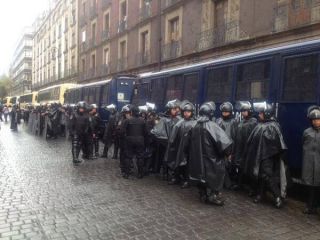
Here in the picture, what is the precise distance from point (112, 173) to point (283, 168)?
451 centimetres

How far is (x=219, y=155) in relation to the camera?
269 inches

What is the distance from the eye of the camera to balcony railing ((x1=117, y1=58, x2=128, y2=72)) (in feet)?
102

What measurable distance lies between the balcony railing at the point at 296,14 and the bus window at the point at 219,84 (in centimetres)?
→ 568

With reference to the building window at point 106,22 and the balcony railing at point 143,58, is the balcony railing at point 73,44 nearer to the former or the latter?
the building window at point 106,22

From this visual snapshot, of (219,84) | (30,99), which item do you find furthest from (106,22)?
(219,84)

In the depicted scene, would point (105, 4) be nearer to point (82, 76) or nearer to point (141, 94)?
point (82, 76)

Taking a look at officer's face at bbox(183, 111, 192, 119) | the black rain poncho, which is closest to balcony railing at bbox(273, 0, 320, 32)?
officer's face at bbox(183, 111, 192, 119)

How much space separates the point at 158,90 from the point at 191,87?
97.9 inches

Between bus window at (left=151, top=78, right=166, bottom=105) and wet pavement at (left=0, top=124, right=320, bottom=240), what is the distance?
185 inches

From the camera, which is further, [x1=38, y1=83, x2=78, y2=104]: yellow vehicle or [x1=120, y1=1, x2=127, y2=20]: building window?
[x1=38, y1=83, x2=78, y2=104]: yellow vehicle

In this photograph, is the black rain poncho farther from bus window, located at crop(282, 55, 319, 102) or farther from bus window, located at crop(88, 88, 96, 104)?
bus window, located at crop(88, 88, 96, 104)

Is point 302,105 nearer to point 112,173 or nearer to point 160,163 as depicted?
point 160,163

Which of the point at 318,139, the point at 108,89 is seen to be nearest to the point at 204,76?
the point at 318,139

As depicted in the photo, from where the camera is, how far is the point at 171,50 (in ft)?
78.0
